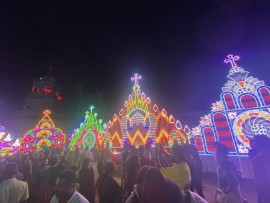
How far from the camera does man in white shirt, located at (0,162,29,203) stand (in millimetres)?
3701

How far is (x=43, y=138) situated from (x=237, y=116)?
75.8 ft

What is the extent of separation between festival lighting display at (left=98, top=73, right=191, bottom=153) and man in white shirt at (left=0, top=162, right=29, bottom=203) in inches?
337

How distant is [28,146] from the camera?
20.3 metres

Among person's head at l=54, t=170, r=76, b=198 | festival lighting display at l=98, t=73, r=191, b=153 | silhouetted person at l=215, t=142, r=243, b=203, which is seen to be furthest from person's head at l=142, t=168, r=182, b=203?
festival lighting display at l=98, t=73, r=191, b=153

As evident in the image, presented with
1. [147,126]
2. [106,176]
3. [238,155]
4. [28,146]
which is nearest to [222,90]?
[238,155]

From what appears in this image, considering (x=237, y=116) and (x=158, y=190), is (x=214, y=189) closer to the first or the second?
(x=237, y=116)

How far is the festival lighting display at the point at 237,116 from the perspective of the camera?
356 inches

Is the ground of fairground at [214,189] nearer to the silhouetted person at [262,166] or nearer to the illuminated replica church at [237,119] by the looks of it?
the illuminated replica church at [237,119]

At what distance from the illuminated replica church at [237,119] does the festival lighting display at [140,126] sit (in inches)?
81.8

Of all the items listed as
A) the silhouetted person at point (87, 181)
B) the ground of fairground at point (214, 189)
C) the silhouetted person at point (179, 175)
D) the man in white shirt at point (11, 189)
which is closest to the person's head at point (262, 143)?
the ground of fairground at point (214, 189)

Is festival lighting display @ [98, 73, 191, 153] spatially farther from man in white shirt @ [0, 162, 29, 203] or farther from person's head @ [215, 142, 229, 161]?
man in white shirt @ [0, 162, 29, 203]

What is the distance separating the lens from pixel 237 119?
9609 mm

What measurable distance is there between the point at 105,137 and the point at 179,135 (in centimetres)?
750

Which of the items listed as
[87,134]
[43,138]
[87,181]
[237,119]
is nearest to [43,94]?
[43,138]
